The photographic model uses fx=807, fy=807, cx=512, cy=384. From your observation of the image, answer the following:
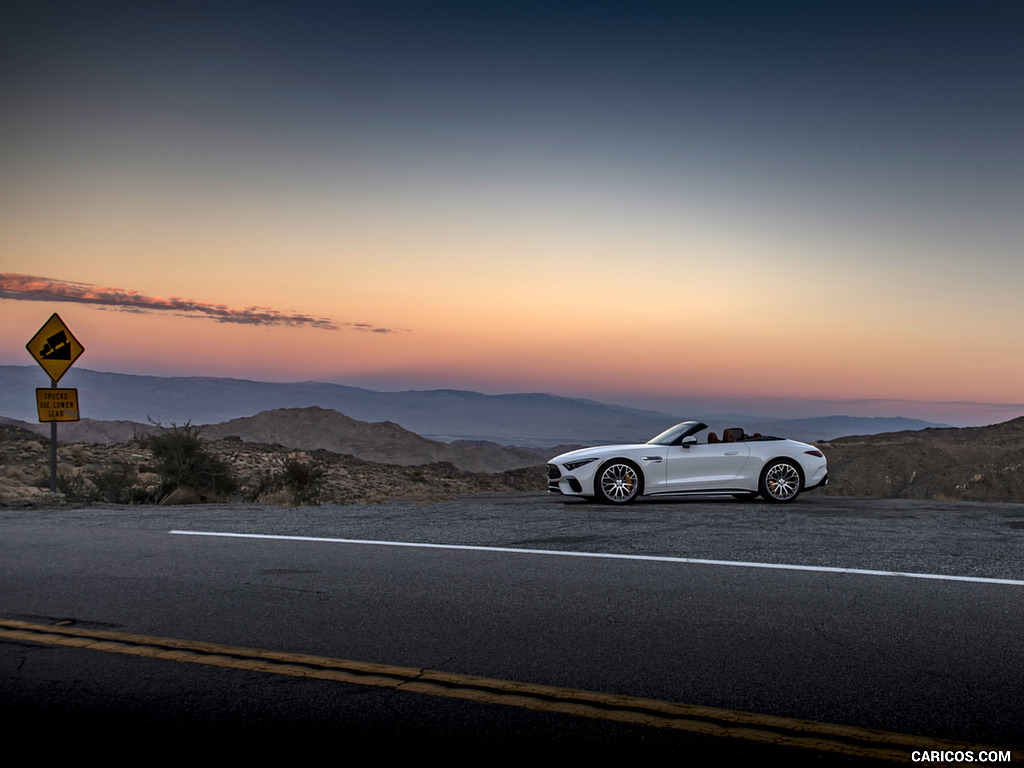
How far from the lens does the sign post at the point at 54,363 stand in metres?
17.8

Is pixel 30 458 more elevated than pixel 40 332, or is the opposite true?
pixel 40 332

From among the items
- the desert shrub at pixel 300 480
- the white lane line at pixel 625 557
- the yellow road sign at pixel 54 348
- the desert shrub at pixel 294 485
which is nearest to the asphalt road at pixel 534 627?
the white lane line at pixel 625 557

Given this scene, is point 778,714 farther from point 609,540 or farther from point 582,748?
point 609,540

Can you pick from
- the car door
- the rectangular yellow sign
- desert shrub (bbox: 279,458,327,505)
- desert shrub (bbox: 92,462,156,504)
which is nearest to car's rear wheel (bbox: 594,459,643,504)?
the car door

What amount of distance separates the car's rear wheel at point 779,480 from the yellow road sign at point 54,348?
15.0 meters

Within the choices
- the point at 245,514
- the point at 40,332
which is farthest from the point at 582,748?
the point at 40,332

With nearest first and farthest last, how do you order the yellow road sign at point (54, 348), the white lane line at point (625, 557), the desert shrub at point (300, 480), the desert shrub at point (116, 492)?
the white lane line at point (625, 557) → the yellow road sign at point (54, 348) → the desert shrub at point (116, 492) → the desert shrub at point (300, 480)

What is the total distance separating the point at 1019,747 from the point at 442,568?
5.14m

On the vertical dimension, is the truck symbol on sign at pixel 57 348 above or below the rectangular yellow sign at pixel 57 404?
above

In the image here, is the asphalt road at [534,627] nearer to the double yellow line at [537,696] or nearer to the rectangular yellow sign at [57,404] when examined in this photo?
the double yellow line at [537,696]

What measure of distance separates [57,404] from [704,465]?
14164 mm

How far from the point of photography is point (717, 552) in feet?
28.2

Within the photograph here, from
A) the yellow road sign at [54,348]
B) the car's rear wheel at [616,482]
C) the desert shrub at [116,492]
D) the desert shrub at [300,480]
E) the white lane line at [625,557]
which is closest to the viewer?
the white lane line at [625,557]

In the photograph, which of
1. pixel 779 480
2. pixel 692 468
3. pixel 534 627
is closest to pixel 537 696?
pixel 534 627
